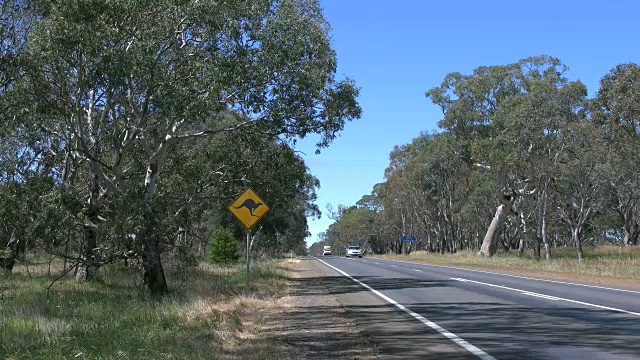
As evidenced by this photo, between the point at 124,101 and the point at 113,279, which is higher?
the point at 124,101

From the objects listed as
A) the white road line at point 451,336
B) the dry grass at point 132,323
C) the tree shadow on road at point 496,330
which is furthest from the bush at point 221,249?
the white road line at point 451,336

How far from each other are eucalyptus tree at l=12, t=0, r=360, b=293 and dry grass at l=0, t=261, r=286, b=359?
1774mm

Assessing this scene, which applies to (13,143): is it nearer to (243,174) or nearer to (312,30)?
(243,174)

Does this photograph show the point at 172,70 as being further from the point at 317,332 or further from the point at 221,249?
the point at 221,249

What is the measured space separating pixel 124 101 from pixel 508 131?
3316 centimetres

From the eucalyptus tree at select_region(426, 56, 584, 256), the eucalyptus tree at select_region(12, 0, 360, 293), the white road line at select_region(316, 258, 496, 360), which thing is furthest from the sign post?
the eucalyptus tree at select_region(426, 56, 584, 256)

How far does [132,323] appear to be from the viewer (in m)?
11.7

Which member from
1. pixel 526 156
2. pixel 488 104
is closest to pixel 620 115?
pixel 526 156

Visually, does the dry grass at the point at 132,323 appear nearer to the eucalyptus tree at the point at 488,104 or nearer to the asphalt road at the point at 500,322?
the asphalt road at the point at 500,322

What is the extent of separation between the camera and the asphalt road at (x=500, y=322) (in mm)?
9539

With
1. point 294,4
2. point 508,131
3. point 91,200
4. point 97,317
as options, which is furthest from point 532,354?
point 508,131

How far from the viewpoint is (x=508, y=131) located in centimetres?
4441

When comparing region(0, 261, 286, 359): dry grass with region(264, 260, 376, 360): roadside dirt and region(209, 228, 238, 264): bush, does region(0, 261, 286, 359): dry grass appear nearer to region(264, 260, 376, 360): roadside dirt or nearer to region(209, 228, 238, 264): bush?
region(264, 260, 376, 360): roadside dirt

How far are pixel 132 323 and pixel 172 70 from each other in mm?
7970
